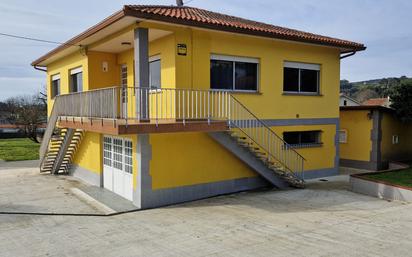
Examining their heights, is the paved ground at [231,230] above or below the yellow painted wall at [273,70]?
below

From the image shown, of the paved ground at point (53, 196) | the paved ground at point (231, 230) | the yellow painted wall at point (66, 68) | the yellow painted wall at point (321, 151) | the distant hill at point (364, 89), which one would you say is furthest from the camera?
the distant hill at point (364, 89)

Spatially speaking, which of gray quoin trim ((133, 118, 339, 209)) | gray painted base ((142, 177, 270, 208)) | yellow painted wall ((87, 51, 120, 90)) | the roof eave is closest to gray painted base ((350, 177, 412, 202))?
gray quoin trim ((133, 118, 339, 209))

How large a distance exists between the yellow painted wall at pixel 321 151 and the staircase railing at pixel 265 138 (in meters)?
0.45

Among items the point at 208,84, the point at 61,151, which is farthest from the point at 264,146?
the point at 61,151

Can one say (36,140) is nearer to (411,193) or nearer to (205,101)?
(205,101)

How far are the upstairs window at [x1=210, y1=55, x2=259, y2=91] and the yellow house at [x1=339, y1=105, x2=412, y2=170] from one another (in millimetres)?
6166

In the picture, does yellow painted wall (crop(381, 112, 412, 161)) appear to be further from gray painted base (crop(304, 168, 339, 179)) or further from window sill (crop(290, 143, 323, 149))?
window sill (crop(290, 143, 323, 149))

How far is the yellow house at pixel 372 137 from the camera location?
1595cm

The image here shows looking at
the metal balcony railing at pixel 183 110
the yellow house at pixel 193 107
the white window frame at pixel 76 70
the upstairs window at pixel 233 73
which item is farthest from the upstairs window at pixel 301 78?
the white window frame at pixel 76 70

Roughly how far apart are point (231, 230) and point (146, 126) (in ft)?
10.9

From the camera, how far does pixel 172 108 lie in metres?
11.1

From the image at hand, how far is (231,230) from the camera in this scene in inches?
323

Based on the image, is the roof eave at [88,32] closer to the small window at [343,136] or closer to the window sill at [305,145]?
the window sill at [305,145]

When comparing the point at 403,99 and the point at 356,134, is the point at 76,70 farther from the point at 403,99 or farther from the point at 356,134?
the point at 403,99
